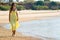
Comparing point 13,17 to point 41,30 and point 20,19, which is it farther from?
point 20,19

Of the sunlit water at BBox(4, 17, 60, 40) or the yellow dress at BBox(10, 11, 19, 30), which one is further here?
the sunlit water at BBox(4, 17, 60, 40)

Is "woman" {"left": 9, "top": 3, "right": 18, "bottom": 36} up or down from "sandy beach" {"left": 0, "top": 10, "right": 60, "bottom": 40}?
up

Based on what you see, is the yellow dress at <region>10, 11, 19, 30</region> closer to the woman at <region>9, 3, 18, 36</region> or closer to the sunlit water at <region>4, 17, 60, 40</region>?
the woman at <region>9, 3, 18, 36</region>

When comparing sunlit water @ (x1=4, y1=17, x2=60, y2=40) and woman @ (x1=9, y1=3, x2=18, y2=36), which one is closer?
woman @ (x1=9, y1=3, x2=18, y2=36)

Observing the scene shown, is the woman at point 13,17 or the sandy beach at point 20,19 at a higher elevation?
the woman at point 13,17

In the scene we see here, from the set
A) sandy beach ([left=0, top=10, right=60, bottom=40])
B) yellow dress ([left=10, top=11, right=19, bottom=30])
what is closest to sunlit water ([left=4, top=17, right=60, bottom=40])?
sandy beach ([left=0, top=10, right=60, bottom=40])

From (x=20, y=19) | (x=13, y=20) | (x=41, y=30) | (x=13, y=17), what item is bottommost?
(x=20, y=19)

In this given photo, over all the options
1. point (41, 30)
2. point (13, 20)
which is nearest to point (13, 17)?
point (13, 20)

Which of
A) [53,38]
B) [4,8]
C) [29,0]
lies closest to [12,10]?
[53,38]

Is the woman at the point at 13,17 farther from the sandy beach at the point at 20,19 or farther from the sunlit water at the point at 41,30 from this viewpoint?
the sunlit water at the point at 41,30

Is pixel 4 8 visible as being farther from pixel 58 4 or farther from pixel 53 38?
pixel 53 38

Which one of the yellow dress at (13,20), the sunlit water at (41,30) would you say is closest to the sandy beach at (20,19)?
the yellow dress at (13,20)

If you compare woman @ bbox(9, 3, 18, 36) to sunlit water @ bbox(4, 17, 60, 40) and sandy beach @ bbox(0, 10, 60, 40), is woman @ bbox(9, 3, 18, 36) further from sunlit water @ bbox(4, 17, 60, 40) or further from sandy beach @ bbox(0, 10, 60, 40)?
sunlit water @ bbox(4, 17, 60, 40)

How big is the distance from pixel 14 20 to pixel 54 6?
48022 mm
